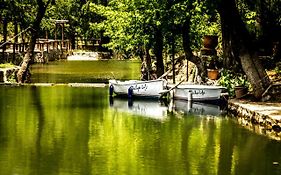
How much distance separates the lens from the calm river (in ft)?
45.5

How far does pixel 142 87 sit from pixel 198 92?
2902 millimetres

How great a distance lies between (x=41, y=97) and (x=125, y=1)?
7079 millimetres

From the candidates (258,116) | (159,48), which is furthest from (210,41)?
(258,116)

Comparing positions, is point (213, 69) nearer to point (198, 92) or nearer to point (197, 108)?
point (198, 92)

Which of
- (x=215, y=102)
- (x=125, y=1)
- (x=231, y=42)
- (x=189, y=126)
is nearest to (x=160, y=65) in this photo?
(x=125, y=1)

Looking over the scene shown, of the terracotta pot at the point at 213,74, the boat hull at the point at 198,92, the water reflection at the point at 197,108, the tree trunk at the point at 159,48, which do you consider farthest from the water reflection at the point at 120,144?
the tree trunk at the point at 159,48

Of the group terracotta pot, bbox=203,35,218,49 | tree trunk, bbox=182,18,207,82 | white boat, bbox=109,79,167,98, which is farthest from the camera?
terracotta pot, bbox=203,35,218,49

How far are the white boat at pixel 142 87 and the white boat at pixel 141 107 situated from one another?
441mm

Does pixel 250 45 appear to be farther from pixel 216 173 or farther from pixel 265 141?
pixel 216 173

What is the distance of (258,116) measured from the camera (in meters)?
19.6

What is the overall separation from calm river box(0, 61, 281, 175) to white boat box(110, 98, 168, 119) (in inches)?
1.6

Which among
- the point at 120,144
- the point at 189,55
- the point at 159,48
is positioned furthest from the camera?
the point at 159,48

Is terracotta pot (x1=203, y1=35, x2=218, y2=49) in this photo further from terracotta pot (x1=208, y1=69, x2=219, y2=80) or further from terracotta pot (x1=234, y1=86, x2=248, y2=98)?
terracotta pot (x1=234, y1=86, x2=248, y2=98)

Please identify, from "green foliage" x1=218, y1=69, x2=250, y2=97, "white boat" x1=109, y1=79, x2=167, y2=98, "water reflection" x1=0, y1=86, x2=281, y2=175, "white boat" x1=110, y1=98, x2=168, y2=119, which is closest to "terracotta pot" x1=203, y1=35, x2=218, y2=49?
"green foliage" x1=218, y1=69, x2=250, y2=97
